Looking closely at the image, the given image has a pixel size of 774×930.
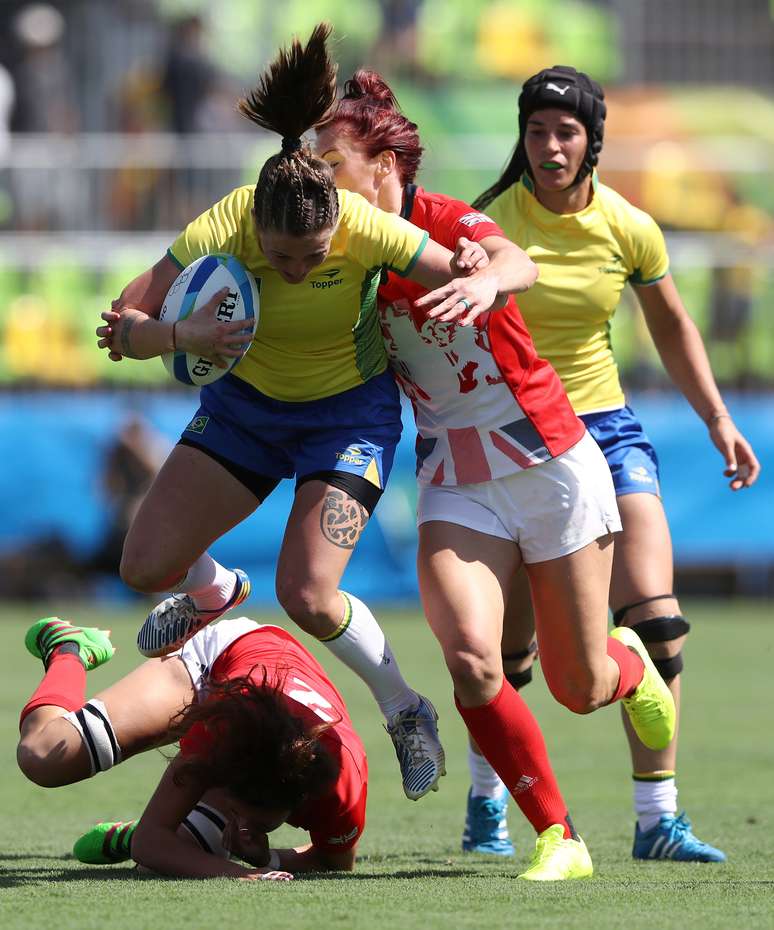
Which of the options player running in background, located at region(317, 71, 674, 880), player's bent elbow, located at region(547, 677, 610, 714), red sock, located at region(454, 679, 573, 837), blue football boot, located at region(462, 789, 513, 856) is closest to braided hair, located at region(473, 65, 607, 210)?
player running in background, located at region(317, 71, 674, 880)

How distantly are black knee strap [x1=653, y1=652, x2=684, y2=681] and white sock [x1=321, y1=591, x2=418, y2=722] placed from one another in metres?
1.02

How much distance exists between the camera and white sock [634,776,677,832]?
18.0 feet

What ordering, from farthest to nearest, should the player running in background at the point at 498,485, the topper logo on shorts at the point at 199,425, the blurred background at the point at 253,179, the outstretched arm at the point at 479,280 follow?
the blurred background at the point at 253,179 < the topper logo on shorts at the point at 199,425 < the player running in background at the point at 498,485 < the outstretched arm at the point at 479,280

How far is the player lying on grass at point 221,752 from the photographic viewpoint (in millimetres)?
4496

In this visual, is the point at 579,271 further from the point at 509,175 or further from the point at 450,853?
the point at 450,853

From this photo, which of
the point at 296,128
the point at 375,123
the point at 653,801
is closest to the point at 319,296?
the point at 296,128

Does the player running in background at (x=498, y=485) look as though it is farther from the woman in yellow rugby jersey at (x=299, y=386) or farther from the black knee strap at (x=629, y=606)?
the black knee strap at (x=629, y=606)

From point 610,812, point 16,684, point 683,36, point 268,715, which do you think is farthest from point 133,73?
point 268,715

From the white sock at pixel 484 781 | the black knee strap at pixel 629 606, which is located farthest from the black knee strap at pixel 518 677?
the black knee strap at pixel 629 606

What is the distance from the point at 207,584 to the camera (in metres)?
5.45

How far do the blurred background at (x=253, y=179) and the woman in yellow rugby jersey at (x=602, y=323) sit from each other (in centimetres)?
778

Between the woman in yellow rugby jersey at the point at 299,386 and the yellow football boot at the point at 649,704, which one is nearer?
the woman in yellow rugby jersey at the point at 299,386

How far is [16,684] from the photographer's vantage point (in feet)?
33.1

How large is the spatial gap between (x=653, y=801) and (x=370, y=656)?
1212 mm
